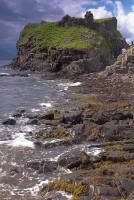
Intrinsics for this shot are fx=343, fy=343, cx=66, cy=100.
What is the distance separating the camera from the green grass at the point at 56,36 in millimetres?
147875

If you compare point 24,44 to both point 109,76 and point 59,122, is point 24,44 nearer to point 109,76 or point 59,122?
point 109,76

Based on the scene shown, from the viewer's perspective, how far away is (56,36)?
537 feet

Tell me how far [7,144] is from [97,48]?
342 ft

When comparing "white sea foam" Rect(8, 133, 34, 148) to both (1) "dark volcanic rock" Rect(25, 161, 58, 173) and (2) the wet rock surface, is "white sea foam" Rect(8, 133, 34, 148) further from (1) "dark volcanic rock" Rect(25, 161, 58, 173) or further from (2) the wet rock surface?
(1) "dark volcanic rock" Rect(25, 161, 58, 173)

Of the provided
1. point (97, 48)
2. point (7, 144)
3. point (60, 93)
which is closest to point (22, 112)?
point (7, 144)

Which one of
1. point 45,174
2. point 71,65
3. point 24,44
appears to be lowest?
point 45,174

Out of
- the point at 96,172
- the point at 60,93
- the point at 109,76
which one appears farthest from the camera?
the point at 109,76

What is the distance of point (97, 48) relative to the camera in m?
139

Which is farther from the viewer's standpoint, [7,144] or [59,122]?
[59,122]

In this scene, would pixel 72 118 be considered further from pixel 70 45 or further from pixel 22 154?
pixel 70 45

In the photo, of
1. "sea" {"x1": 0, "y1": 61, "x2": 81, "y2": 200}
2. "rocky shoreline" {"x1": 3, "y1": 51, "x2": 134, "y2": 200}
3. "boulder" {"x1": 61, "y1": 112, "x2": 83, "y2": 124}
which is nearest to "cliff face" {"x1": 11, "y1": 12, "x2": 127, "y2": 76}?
"sea" {"x1": 0, "y1": 61, "x2": 81, "y2": 200}

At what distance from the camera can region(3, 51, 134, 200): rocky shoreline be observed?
27016 mm

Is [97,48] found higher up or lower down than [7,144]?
higher up

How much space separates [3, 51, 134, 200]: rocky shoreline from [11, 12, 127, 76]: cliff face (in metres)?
61.9
